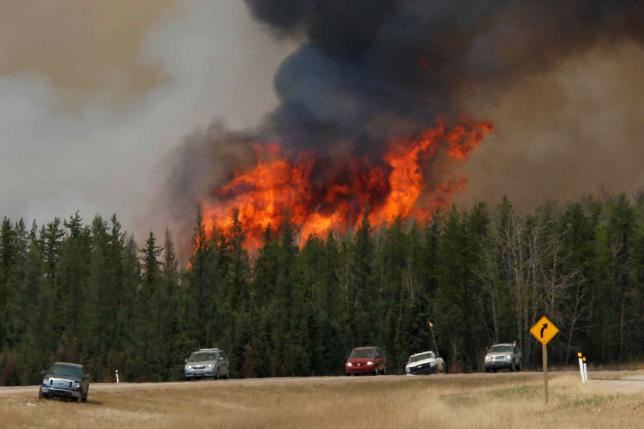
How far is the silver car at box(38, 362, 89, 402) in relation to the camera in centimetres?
4422

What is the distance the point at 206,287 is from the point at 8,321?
3715 cm

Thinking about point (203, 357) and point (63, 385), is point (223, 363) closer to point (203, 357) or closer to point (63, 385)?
point (203, 357)

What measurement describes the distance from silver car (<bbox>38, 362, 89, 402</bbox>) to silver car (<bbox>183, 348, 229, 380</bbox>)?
64.9 ft

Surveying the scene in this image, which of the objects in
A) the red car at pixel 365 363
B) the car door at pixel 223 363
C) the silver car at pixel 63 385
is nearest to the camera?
the silver car at pixel 63 385

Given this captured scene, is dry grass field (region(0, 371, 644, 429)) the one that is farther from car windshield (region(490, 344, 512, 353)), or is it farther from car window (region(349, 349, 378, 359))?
car windshield (region(490, 344, 512, 353))

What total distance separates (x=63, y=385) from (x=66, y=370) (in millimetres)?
1319

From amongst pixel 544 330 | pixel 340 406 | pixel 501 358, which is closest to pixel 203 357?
pixel 340 406

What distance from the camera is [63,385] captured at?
44.5 metres

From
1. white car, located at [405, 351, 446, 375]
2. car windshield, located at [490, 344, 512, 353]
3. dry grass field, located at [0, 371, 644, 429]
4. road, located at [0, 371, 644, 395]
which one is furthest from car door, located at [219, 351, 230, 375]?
car windshield, located at [490, 344, 512, 353]

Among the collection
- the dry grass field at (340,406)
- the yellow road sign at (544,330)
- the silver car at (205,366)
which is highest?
the yellow road sign at (544,330)

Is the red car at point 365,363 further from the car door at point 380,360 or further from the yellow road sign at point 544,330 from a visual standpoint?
the yellow road sign at point 544,330

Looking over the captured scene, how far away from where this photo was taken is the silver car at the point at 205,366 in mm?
65188

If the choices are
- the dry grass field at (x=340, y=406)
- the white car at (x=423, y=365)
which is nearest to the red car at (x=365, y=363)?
the white car at (x=423, y=365)

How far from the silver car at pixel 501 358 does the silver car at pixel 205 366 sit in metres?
20.3
